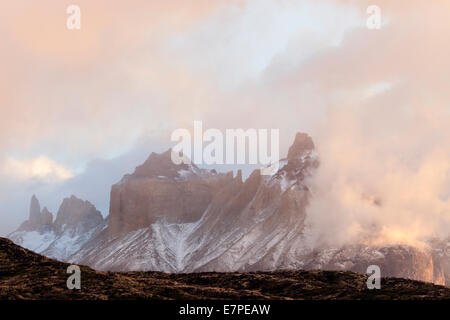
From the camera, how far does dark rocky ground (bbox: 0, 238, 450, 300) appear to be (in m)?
91.6

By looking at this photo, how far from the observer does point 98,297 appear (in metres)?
87.0

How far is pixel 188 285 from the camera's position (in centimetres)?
10631

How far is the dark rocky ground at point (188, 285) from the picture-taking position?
9156 centimetres
